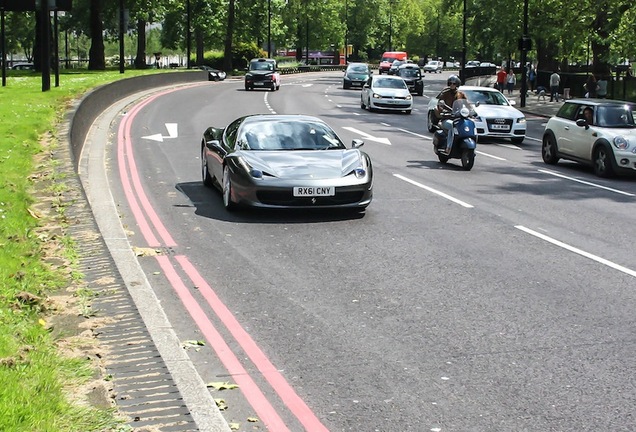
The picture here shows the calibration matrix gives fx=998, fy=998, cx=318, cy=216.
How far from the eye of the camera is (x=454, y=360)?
732 centimetres

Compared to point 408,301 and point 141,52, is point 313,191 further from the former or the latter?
point 141,52

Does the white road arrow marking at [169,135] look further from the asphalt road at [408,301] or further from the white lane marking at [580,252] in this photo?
the white lane marking at [580,252]

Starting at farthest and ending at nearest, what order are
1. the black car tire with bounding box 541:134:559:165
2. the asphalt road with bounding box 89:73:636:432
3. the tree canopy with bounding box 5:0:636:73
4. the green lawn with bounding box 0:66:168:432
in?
the tree canopy with bounding box 5:0:636:73
the black car tire with bounding box 541:134:559:165
the asphalt road with bounding box 89:73:636:432
the green lawn with bounding box 0:66:168:432

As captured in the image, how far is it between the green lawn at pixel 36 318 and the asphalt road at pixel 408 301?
0.89 metres

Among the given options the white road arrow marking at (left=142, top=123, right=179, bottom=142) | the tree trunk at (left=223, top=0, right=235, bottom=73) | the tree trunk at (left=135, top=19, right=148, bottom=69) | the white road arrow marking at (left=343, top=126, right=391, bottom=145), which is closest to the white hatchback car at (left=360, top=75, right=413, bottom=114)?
the white road arrow marking at (left=343, top=126, right=391, bottom=145)

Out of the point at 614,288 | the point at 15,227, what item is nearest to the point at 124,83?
the point at 15,227

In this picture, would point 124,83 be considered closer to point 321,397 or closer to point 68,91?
point 68,91

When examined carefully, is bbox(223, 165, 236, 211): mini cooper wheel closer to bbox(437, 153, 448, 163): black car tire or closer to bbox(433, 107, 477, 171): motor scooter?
bbox(433, 107, 477, 171): motor scooter

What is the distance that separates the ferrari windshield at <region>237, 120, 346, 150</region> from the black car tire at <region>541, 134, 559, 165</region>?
973cm

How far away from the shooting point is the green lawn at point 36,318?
5504mm

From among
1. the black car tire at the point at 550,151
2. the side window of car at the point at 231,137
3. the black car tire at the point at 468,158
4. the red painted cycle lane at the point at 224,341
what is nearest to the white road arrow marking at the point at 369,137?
the black car tire at the point at 550,151

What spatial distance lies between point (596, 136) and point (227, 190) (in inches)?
410

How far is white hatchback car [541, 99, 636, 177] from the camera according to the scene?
20.8 meters

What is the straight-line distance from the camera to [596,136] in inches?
850
